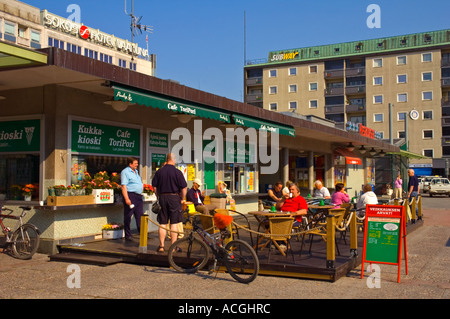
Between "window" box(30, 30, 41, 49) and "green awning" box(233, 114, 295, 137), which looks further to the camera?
"window" box(30, 30, 41, 49)

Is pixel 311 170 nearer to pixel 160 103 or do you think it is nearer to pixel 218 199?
pixel 218 199

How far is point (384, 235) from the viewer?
7207 millimetres

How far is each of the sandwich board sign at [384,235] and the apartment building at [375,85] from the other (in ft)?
185

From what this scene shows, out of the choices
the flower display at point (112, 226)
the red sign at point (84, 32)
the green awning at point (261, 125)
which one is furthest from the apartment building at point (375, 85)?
the flower display at point (112, 226)

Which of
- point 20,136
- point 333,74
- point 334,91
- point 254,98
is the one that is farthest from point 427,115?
point 20,136

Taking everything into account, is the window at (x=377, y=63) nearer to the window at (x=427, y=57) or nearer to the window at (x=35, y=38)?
the window at (x=427, y=57)

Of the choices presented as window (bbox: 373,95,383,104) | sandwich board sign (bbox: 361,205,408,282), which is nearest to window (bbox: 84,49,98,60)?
window (bbox: 373,95,383,104)

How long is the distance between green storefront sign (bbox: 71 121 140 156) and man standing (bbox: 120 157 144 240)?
0.88m

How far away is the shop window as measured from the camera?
375 inches

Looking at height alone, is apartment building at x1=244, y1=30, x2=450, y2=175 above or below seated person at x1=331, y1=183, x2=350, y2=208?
above

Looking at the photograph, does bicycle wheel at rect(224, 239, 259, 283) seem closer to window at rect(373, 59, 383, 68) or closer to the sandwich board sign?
the sandwich board sign

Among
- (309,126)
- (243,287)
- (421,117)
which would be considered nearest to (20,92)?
(243,287)

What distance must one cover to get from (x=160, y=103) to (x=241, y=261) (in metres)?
4.06

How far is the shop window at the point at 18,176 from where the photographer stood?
952 centimetres
